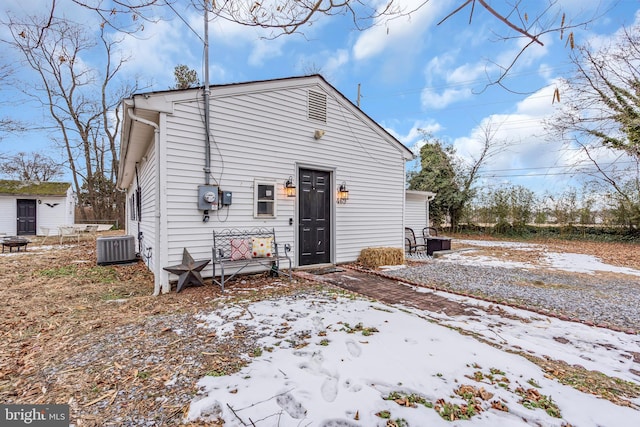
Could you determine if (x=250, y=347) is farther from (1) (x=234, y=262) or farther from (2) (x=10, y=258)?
(2) (x=10, y=258)

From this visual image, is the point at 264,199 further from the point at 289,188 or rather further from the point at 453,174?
the point at 453,174

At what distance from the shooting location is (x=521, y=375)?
2219mm

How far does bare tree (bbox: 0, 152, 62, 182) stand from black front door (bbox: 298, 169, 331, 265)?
2299cm

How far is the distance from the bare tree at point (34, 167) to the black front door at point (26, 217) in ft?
18.9

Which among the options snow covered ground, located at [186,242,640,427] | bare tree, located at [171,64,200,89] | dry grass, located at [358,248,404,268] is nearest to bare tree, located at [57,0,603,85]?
snow covered ground, located at [186,242,640,427]

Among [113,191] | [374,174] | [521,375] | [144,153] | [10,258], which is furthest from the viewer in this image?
[113,191]

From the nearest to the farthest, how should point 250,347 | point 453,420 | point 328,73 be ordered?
point 453,420 → point 250,347 → point 328,73

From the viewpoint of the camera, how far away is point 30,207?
15734 millimetres

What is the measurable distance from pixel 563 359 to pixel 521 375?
2.50 ft

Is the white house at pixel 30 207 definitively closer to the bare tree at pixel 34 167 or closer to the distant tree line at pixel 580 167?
the bare tree at pixel 34 167

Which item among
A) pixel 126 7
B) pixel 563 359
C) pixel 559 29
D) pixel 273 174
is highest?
pixel 126 7

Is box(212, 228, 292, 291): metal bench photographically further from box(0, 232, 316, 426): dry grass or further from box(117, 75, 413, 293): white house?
box(0, 232, 316, 426): dry grass

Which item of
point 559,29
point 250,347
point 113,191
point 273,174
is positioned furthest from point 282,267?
point 113,191

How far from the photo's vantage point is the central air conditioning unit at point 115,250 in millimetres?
7254
